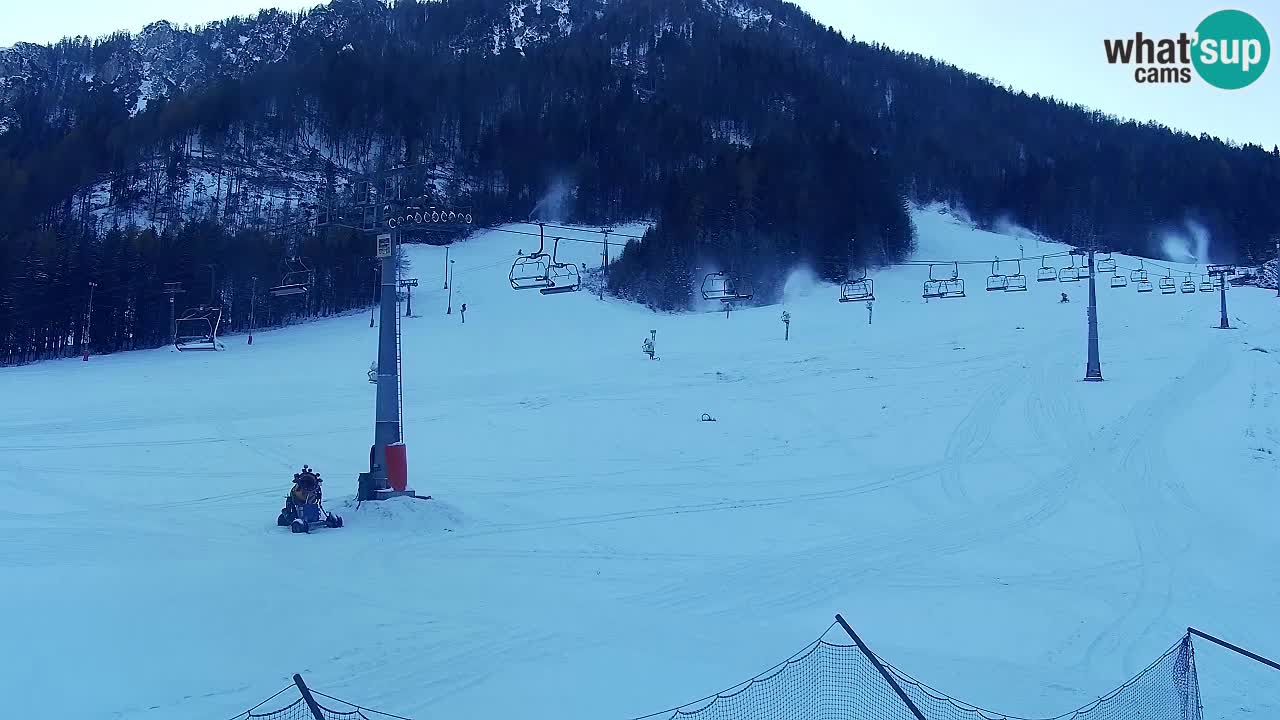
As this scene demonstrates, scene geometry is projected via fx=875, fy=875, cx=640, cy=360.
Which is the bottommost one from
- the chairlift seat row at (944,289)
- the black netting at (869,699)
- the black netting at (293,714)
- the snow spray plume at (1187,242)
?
the black netting at (869,699)

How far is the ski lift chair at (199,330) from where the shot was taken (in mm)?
48031

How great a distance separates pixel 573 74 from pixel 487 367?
320 ft

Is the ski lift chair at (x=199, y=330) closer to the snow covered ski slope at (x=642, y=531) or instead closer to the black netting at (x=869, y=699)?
the snow covered ski slope at (x=642, y=531)

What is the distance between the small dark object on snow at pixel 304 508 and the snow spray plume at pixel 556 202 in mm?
85653

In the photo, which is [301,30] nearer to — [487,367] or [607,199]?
[607,199]

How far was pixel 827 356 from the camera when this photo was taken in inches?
1550

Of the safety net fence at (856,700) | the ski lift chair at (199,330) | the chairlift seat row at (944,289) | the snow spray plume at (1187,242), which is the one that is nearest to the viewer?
the safety net fence at (856,700)

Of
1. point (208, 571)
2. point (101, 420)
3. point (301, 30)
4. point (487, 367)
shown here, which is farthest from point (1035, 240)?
point (301, 30)

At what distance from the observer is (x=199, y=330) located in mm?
55656

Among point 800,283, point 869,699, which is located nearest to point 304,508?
point 869,699

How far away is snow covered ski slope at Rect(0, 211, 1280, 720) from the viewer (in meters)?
8.77

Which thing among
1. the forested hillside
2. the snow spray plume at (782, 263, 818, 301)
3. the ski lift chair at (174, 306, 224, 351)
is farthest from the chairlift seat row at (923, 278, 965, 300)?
the ski lift chair at (174, 306, 224, 351)

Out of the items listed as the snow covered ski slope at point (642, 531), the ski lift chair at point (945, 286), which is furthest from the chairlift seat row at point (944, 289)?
the snow covered ski slope at point (642, 531)

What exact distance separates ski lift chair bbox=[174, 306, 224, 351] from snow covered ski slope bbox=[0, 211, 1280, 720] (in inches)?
335
